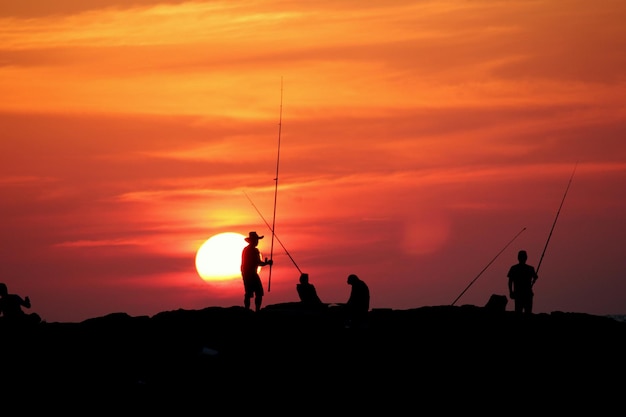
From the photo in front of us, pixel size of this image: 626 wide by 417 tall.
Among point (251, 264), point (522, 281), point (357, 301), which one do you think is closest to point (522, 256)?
point (522, 281)

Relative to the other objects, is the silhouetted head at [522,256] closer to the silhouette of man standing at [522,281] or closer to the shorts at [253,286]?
the silhouette of man standing at [522,281]

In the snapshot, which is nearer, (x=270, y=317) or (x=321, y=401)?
(x=321, y=401)

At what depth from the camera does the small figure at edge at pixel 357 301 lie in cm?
3086

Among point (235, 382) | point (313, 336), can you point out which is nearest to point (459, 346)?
point (313, 336)

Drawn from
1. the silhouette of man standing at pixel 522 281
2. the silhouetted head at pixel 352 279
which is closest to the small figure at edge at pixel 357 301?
the silhouetted head at pixel 352 279

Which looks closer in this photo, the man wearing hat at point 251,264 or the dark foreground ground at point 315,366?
the dark foreground ground at point 315,366

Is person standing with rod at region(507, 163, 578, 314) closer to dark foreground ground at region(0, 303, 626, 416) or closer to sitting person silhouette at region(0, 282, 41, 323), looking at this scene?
dark foreground ground at region(0, 303, 626, 416)

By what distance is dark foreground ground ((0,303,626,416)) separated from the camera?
2803cm

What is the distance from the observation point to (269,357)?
2958 centimetres

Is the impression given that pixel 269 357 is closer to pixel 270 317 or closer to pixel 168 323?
pixel 270 317

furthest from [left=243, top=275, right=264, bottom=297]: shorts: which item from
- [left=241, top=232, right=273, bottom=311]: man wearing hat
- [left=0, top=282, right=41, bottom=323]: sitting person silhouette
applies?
[left=0, top=282, right=41, bottom=323]: sitting person silhouette

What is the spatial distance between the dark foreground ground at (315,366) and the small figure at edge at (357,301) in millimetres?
281

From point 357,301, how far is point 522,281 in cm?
396

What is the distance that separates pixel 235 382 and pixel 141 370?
2.49 m
